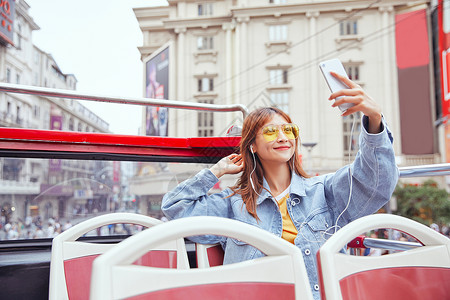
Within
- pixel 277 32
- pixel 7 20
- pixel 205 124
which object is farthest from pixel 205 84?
pixel 7 20

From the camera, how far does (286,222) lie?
54.0 inches

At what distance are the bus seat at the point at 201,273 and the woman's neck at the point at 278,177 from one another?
30.8 inches

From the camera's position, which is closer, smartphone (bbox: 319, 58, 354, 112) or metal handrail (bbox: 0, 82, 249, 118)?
smartphone (bbox: 319, 58, 354, 112)

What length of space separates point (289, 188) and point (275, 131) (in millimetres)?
231

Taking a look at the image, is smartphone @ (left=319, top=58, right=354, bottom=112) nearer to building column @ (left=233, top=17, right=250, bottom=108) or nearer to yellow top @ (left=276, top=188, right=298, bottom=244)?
yellow top @ (left=276, top=188, right=298, bottom=244)

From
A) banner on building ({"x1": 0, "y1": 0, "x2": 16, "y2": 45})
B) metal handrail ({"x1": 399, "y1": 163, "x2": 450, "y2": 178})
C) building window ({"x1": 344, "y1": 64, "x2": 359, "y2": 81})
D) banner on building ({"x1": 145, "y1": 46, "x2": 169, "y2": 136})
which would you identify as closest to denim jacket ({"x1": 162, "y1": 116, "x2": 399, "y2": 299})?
metal handrail ({"x1": 399, "y1": 163, "x2": 450, "y2": 178})

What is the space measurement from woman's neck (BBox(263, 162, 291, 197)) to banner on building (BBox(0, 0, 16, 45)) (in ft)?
58.2

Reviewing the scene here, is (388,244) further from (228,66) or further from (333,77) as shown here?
(228,66)

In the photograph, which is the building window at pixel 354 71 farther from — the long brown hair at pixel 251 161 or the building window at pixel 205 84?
the long brown hair at pixel 251 161

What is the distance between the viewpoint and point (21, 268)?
64.4 inches

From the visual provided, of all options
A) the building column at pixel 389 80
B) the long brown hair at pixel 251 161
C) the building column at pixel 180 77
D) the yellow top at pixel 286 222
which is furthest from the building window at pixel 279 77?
the yellow top at pixel 286 222

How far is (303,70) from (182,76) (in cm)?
759

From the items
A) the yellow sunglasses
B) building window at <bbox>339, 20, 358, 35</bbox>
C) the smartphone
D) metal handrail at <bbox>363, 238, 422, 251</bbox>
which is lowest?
metal handrail at <bbox>363, 238, 422, 251</bbox>

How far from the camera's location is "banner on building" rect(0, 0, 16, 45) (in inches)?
624
